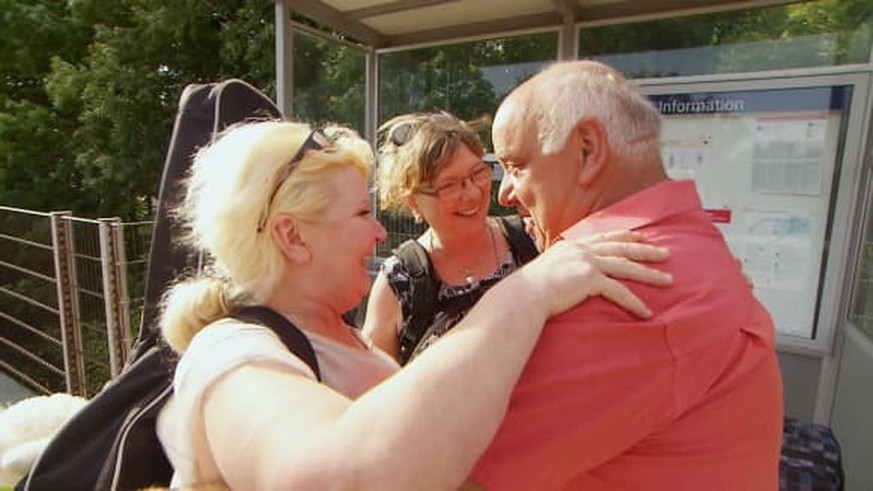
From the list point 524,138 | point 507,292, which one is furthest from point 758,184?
point 507,292

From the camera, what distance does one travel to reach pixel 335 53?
4.99 m

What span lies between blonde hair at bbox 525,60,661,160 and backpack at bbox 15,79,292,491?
73 centimetres

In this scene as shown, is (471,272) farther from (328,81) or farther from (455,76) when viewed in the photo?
(328,81)

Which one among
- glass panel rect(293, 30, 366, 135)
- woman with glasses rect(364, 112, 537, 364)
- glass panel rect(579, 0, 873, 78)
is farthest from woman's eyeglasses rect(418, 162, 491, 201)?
glass panel rect(293, 30, 366, 135)

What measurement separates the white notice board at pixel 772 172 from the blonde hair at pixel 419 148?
1.59m

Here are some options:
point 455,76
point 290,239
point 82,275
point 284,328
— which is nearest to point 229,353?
point 284,328

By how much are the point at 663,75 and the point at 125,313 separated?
4196 millimetres

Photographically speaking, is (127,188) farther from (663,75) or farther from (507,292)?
(507,292)

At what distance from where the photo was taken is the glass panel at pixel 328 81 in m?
4.68

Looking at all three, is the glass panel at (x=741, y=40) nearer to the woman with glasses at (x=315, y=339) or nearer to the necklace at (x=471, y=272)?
the necklace at (x=471, y=272)

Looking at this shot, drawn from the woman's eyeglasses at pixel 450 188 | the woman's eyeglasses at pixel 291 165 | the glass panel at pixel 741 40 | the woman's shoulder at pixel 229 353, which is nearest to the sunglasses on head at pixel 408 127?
the woman's eyeglasses at pixel 450 188

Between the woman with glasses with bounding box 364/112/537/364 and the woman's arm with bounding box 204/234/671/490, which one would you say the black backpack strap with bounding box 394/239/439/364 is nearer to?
the woman with glasses with bounding box 364/112/537/364

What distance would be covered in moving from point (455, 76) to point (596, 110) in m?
4.03

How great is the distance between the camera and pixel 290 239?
1.36 metres
